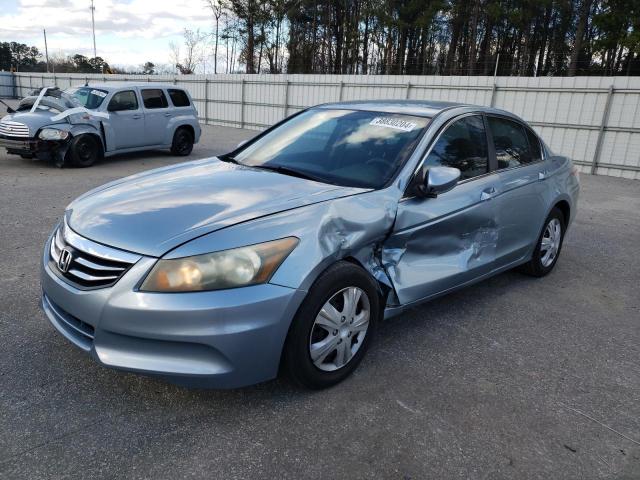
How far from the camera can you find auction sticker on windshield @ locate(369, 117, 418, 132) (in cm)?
356

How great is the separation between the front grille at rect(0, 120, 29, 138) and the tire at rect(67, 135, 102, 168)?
81 cm

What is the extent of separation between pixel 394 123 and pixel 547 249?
2.24 metres

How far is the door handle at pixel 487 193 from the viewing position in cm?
374

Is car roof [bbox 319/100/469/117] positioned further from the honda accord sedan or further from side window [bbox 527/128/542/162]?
side window [bbox 527/128/542/162]

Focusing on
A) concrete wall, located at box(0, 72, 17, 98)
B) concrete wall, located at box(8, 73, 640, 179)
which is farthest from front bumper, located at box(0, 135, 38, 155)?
concrete wall, located at box(0, 72, 17, 98)

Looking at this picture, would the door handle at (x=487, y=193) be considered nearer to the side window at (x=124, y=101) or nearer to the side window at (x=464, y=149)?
the side window at (x=464, y=149)

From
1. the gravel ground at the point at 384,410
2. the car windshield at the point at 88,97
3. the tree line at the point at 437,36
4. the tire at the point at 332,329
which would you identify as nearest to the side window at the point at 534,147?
the gravel ground at the point at 384,410

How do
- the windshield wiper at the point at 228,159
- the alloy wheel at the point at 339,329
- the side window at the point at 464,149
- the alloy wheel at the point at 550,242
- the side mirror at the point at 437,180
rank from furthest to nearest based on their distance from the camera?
the alloy wheel at the point at 550,242
the windshield wiper at the point at 228,159
the side window at the point at 464,149
the side mirror at the point at 437,180
the alloy wheel at the point at 339,329

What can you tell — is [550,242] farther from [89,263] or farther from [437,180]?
[89,263]

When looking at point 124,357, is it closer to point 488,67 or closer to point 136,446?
point 136,446

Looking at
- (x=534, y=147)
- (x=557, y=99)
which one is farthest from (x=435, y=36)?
(x=534, y=147)

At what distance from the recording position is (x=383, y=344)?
11.3 ft

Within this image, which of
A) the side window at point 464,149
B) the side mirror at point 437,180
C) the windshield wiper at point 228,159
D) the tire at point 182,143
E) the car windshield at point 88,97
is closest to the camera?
the side mirror at point 437,180

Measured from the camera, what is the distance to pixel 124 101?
10.9 metres
